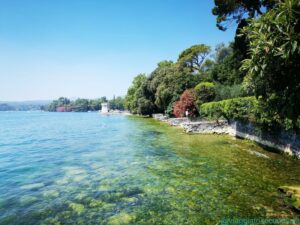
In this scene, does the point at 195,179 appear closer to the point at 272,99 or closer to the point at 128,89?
the point at 272,99

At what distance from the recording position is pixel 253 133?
18.4m

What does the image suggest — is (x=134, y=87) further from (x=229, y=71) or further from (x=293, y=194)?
(x=293, y=194)

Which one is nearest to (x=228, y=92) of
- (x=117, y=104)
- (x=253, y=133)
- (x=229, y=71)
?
(x=229, y=71)

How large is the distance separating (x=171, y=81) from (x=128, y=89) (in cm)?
4416

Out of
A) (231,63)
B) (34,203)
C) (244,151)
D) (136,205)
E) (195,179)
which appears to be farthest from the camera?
(231,63)

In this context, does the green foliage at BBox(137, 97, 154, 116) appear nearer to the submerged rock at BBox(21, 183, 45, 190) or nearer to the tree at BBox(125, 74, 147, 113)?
the tree at BBox(125, 74, 147, 113)

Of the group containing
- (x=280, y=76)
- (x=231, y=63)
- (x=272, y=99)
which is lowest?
(x=272, y=99)

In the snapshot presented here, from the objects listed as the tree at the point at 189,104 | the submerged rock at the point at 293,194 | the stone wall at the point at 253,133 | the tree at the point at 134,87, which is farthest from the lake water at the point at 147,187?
the tree at the point at 134,87

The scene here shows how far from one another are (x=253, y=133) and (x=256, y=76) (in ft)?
30.3

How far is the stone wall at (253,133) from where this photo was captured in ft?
43.6

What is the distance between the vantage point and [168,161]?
12891 millimetres

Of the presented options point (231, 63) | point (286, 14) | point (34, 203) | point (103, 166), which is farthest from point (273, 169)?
point (231, 63)

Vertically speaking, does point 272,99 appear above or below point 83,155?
above

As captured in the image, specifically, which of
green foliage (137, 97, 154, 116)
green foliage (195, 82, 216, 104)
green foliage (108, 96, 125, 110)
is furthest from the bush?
green foliage (108, 96, 125, 110)
